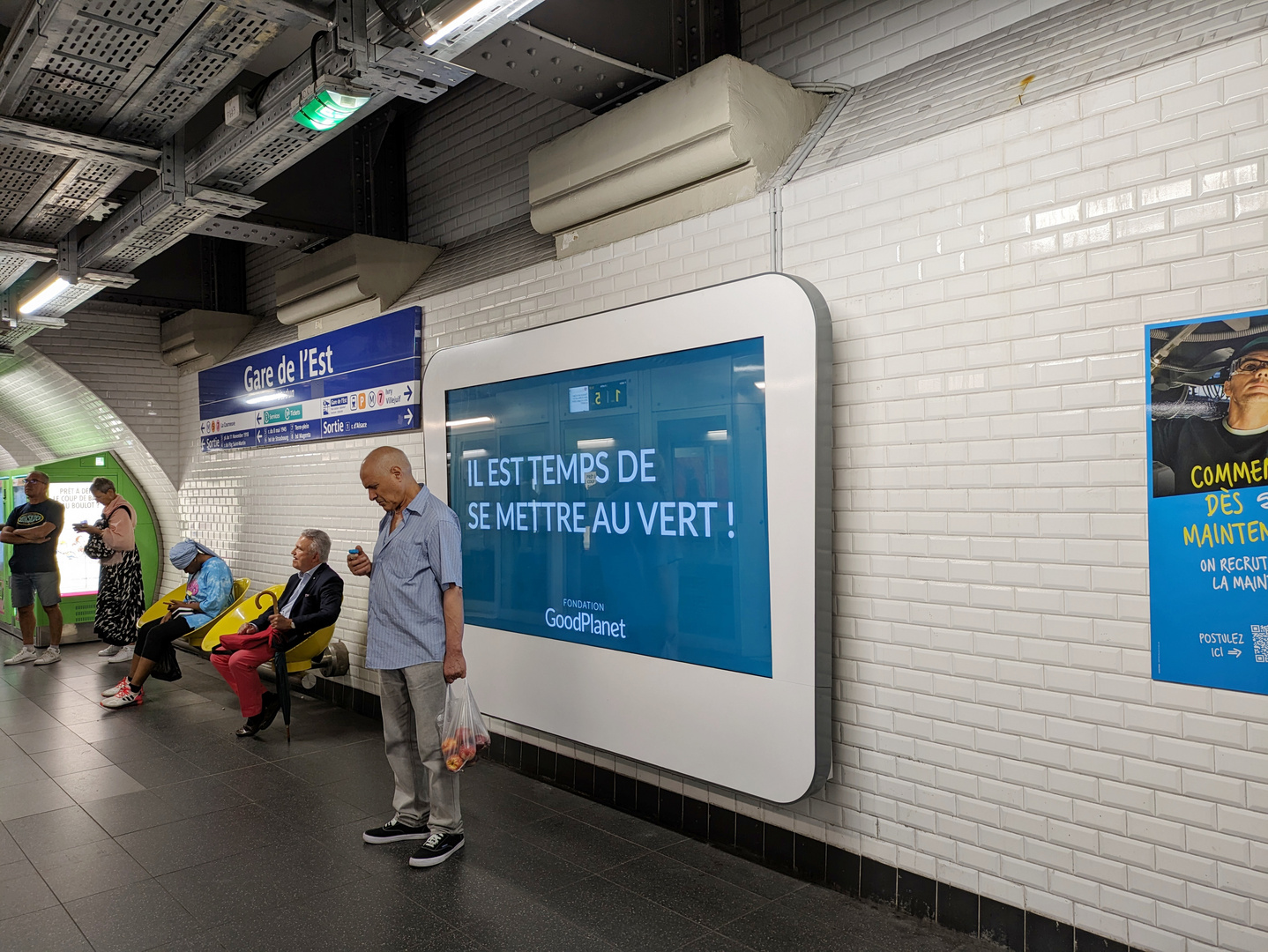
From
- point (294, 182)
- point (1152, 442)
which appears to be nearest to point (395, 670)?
point (1152, 442)

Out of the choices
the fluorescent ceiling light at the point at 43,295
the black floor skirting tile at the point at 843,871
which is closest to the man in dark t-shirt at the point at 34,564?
the fluorescent ceiling light at the point at 43,295

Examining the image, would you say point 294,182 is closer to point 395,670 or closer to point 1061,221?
point 395,670

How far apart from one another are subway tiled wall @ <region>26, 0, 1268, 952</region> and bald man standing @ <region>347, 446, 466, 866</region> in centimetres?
128

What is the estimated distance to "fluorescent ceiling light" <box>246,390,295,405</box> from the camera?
7.11m

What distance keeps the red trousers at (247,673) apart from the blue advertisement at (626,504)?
1638 millimetres

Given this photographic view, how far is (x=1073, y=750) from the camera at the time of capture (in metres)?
2.59

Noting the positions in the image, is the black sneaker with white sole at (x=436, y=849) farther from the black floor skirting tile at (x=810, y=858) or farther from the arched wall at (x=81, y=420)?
the arched wall at (x=81, y=420)

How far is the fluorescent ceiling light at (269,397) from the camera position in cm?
711

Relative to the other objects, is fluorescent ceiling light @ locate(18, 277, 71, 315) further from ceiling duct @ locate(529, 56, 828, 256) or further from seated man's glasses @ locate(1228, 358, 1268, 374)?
seated man's glasses @ locate(1228, 358, 1268, 374)

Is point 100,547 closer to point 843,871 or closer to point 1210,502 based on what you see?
point 843,871

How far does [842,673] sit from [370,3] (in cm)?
307

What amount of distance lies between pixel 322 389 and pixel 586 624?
358 cm

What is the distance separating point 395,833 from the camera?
379cm

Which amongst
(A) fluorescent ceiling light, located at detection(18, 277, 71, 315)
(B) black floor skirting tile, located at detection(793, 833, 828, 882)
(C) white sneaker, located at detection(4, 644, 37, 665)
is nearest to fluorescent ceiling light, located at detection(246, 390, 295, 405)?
(A) fluorescent ceiling light, located at detection(18, 277, 71, 315)
